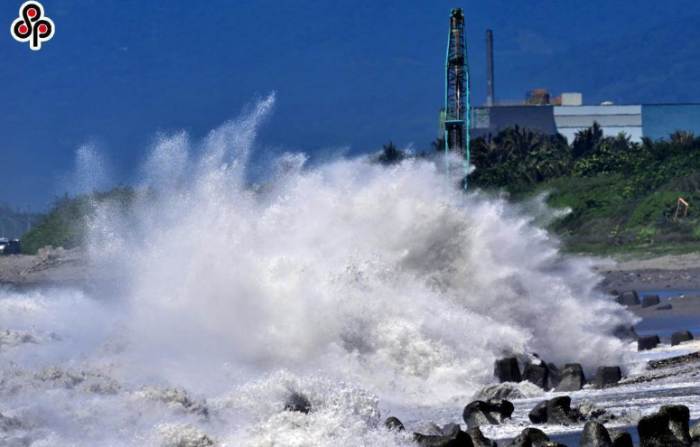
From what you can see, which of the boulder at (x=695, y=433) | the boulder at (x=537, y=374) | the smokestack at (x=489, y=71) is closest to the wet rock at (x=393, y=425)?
the boulder at (x=695, y=433)

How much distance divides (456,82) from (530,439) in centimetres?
5630

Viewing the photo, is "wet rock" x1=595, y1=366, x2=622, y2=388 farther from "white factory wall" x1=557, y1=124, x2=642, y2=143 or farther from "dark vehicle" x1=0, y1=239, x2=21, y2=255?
"dark vehicle" x1=0, y1=239, x2=21, y2=255

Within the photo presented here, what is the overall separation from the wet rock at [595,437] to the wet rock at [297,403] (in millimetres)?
3763

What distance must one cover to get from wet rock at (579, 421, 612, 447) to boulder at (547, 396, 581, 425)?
7.10 feet

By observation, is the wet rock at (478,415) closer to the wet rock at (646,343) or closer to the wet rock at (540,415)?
the wet rock at (540,415)

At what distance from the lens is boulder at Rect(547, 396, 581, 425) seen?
1656 centimetres

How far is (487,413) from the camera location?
17062 mm

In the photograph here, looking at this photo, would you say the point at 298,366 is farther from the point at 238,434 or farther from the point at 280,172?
the point at 280,172

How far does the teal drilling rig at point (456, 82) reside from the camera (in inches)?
2697

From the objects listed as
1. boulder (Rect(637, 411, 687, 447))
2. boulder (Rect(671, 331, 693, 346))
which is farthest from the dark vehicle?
boulder (Rect(637, 411, 687, 447))

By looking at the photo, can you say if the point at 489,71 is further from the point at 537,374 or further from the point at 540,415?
the point at 540,415

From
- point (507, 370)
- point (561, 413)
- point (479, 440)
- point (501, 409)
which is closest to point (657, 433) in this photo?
point (479, 440)

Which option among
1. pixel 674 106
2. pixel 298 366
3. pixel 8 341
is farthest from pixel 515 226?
pixel 674 106

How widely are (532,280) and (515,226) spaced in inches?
75.0
